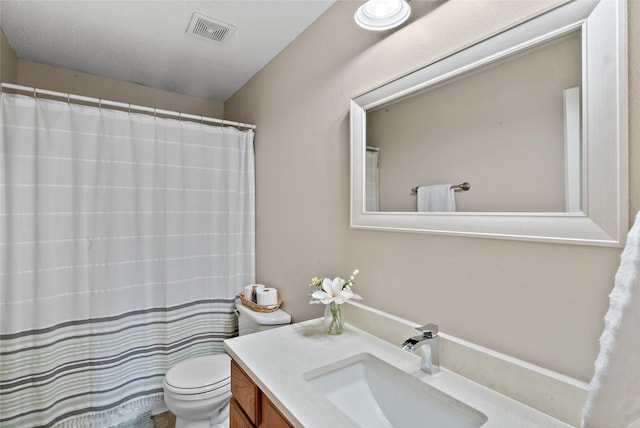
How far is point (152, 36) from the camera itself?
185 centimetres

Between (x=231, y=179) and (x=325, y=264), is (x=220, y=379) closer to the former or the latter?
(x=325, y=264)

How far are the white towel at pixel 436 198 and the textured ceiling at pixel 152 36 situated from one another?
43.7 inches

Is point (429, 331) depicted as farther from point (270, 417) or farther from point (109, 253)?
point (109, 253)

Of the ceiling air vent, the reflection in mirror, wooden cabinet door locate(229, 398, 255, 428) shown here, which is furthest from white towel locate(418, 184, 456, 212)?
the ceiling air vent

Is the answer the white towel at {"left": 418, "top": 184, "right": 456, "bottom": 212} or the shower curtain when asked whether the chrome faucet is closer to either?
the white towel at {"left": 418, "top": 184, "right": 456, "bottom": 212}

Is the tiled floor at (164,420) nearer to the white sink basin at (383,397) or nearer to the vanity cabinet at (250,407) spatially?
the vanity cabinet at (250,407)

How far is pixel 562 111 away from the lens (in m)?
0.80

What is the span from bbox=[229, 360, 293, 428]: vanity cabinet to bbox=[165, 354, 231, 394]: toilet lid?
1.58ft

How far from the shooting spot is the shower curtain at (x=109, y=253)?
5.26 feet

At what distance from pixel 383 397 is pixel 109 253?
1.72 meters

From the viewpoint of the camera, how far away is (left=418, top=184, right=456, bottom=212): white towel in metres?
1.05

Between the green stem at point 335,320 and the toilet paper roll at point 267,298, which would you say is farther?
the toilet paper roll at point 267,298

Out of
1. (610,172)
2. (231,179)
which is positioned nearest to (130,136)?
(231,179)

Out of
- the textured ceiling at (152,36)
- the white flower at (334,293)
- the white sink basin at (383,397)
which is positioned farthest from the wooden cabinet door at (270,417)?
the textured ceiling at (152,36)
